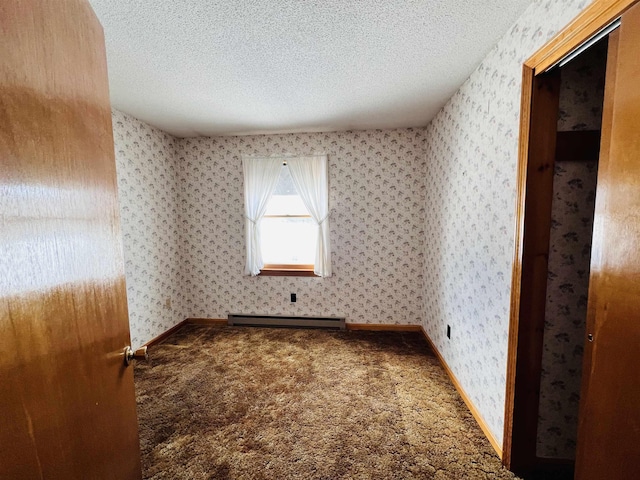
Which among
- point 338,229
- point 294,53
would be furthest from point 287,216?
point 294,53

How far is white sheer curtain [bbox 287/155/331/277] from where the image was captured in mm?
3241

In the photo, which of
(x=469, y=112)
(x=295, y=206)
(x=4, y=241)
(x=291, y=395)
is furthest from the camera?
(x=295, y=206)

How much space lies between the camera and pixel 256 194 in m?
3.35

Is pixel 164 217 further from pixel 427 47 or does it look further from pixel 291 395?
pixel 427 47

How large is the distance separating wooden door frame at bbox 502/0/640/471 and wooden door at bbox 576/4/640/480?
1.24ft

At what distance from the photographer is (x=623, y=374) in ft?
2.68

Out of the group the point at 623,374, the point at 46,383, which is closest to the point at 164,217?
the point at 46,383

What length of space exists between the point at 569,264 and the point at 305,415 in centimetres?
184

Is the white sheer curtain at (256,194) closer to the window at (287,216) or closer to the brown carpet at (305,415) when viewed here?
the window at (287,216)

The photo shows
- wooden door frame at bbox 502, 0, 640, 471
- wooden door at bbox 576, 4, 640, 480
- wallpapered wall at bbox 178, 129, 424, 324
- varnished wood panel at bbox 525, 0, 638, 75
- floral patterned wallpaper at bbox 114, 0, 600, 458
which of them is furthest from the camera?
wallpapered wall at bbox 178, 129, 424, 324

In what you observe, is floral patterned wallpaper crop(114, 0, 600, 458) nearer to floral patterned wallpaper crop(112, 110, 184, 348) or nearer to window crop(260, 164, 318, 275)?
floral patterned wallpaper crop(112, 110, 184, 348)

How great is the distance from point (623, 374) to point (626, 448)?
211 mm

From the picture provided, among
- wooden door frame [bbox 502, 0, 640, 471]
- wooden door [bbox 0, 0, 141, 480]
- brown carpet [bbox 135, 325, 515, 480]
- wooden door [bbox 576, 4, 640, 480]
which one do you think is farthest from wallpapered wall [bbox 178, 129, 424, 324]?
wooden door [bbox 0, 0, 141, 480]

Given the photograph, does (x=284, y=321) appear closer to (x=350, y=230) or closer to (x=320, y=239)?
(x=320, y=239)
